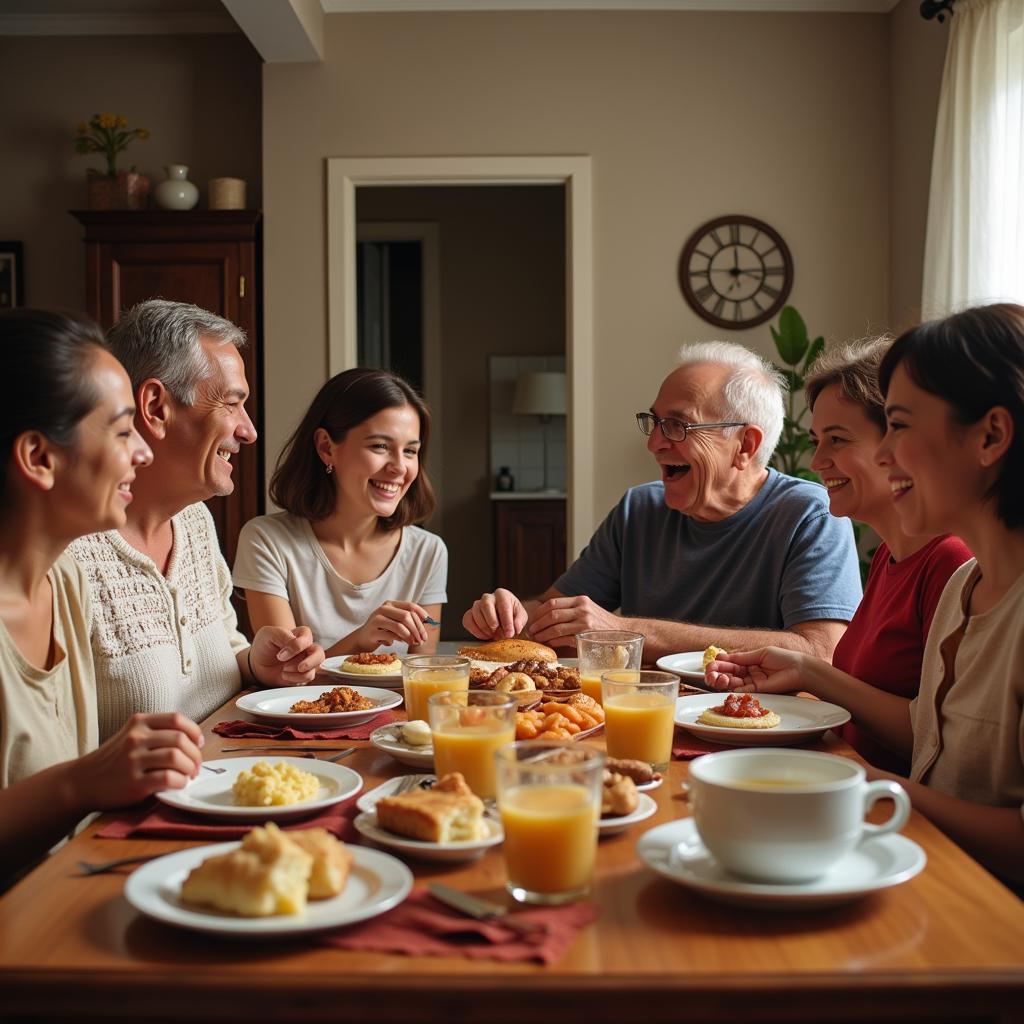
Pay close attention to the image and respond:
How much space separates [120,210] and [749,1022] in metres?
4.84

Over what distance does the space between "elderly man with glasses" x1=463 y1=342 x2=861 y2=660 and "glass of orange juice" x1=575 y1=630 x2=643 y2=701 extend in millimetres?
634

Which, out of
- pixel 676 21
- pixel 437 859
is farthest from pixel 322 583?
pixel 676 21

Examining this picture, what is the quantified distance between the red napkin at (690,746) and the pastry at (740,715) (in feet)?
0.09

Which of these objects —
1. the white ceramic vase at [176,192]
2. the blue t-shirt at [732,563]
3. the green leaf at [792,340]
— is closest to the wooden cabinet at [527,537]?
the green leaf at [792,340]

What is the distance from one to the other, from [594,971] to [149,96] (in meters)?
5.33

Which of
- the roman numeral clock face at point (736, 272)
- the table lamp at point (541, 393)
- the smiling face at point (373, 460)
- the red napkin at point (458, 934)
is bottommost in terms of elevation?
the red napkin at point (458, 934)

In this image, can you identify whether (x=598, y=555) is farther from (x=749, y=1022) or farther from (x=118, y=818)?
(x=749, y=1022)

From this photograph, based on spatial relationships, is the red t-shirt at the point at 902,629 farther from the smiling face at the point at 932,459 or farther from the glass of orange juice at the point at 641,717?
the glass of orange juice at the point at 641,717

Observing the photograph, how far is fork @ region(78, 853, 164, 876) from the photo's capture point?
1.06m

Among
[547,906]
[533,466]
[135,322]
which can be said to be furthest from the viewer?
[533,466]

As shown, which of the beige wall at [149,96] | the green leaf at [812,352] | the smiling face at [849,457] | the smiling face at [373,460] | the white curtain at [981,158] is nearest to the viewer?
the smiling face at [849,457]

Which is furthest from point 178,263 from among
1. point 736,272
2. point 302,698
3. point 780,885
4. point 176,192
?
point 780,885

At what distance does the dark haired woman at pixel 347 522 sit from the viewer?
2715 mm

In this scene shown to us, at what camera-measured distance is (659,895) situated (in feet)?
3.31
